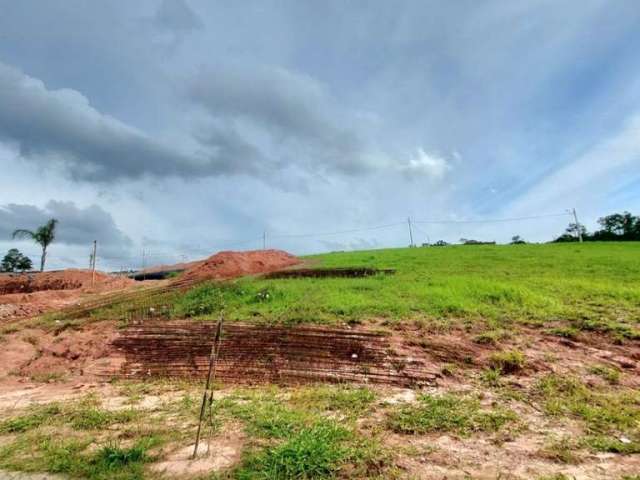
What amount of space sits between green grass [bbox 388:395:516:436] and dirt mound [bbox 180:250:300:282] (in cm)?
1688

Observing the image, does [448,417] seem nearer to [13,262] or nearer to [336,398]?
[336,398]

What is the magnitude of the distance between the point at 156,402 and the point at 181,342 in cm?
306

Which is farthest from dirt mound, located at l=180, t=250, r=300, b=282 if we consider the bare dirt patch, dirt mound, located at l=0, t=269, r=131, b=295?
the bare dirt patch

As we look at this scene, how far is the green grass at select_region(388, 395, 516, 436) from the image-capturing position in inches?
170

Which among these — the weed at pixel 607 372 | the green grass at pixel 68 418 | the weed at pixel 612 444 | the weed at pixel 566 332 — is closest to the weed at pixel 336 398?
the green grass at pixel 68 418

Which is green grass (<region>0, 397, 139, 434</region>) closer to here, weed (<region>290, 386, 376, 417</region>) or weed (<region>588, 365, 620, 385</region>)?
weed (<region>290, 386, 376, 417</region>)

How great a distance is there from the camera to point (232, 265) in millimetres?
22703

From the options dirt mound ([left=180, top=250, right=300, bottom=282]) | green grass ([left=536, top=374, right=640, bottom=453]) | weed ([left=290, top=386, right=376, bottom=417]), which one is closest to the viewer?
green grass ([left=536, top=374, right=640, bottom=453])

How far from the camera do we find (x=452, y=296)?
11.1 m

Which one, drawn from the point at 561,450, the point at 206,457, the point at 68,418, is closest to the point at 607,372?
the point at 561,450

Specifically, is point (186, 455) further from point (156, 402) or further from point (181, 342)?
point (181, 342)

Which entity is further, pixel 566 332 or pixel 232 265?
pixel 232 265

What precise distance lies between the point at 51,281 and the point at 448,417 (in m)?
30.0

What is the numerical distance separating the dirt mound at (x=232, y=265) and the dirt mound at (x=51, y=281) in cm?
604
